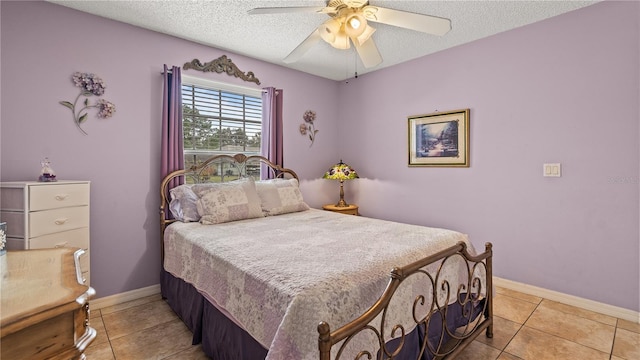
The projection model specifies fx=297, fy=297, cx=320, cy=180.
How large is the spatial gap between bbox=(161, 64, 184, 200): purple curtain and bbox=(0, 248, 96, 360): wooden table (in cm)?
184

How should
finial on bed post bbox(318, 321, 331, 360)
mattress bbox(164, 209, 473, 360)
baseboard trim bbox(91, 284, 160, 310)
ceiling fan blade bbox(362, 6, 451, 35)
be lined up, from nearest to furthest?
finial on bed post bbox(318, 321, 331, 360) < mattress bbox(164, 209, 473, 360) < ceiling fan blade bbox(362, 6, 451, 35) < baseboard trim bbox(91, 284, 160, 310)

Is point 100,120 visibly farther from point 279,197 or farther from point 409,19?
point 409,19

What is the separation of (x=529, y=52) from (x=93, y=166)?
4060 mm

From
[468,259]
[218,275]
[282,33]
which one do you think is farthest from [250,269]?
[282,33]

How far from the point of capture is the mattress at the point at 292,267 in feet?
4.01

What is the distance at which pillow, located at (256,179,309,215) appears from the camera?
3.02 m

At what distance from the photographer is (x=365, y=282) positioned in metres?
1.43

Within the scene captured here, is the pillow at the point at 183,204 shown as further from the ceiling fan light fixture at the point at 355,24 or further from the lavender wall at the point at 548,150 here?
the lavender wall at the point at 548,150

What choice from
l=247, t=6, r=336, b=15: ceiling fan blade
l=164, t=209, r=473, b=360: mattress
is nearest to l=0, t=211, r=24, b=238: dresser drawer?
l=164, t=209, r=473, b=360: mattress

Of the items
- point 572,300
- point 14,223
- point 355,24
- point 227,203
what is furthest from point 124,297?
point 572,300

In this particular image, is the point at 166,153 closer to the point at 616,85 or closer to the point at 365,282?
the point at 365,282

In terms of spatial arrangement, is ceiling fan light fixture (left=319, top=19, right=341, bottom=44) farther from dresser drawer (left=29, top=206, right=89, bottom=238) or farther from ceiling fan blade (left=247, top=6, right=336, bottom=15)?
dresser drawer (left=29, top=206, right=89, bottom=238)

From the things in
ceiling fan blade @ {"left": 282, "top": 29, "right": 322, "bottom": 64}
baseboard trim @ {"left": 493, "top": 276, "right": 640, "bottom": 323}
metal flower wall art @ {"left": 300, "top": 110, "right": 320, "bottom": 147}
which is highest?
ceiling fan blade @ {"left": 282, "top": 29, "right": 322, "bottom": 64}

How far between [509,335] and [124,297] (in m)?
3.21
